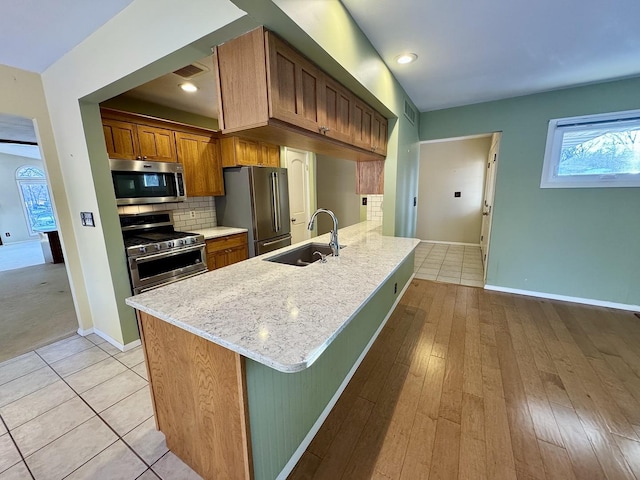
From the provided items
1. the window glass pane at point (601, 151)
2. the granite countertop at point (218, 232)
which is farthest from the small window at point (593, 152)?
the granite countertop at point (218, 232)

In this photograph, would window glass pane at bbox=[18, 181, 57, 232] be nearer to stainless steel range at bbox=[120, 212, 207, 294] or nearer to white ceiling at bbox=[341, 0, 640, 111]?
stainless steel range at bbox=[120, 212, 207, 294]

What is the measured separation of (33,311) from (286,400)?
12.7ft

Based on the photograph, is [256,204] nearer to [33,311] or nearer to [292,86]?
[292,86]

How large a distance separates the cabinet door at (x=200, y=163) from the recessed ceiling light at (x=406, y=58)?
2383 millimetres

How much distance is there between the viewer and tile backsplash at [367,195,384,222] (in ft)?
11.3

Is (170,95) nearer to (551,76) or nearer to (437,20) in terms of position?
(437,20)

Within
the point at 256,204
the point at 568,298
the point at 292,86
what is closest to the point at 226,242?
the point at 256,204

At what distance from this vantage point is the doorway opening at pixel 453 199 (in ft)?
17.4

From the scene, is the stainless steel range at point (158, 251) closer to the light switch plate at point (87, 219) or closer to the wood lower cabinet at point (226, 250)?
the wood lower cabinet at point (226, 250)

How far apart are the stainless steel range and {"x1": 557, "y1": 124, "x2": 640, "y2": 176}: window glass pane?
4328 mm

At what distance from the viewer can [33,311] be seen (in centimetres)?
310

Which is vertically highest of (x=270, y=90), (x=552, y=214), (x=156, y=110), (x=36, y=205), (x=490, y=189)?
(x=156, y=110)

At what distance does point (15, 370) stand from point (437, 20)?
4.16m

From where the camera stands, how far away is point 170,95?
2707mm
